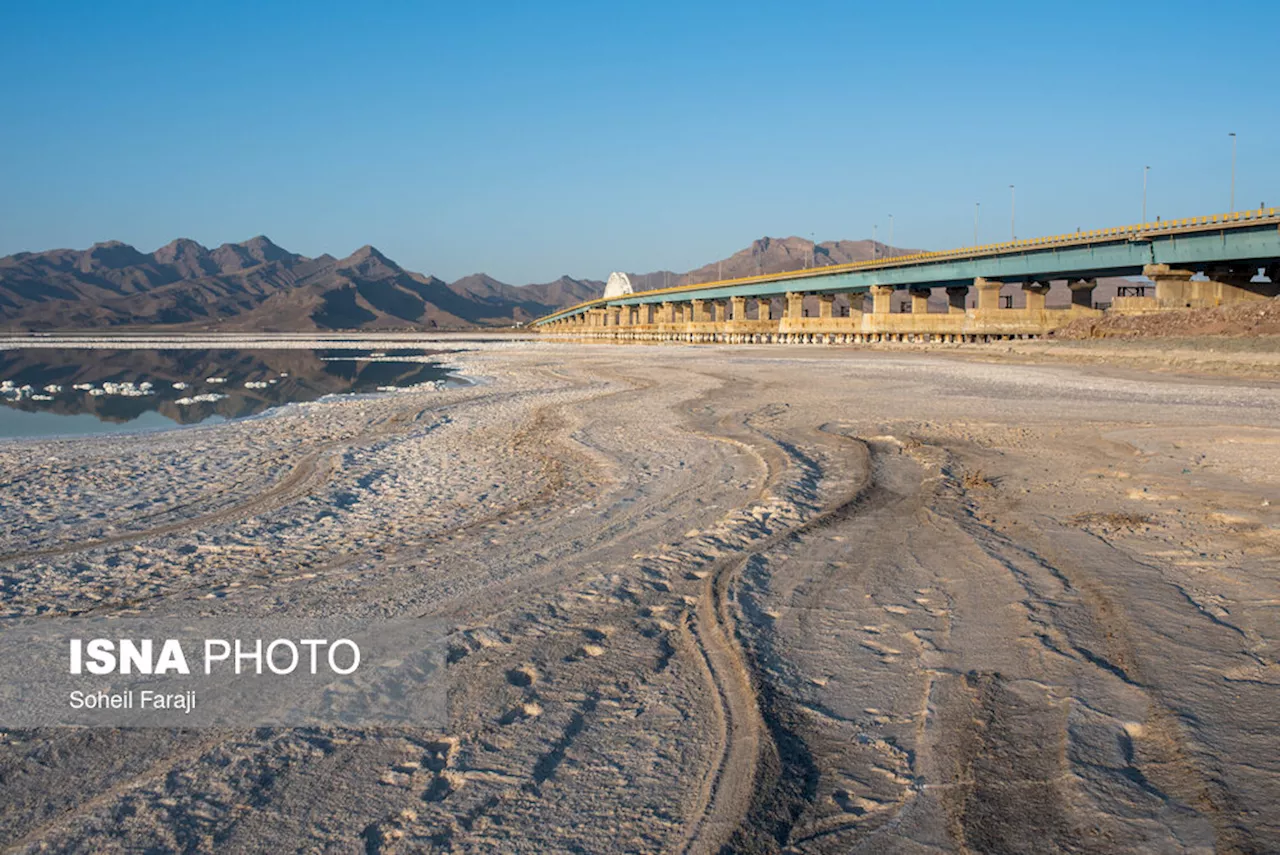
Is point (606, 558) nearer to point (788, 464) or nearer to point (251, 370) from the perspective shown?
point (788, 464)

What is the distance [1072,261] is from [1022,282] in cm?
872

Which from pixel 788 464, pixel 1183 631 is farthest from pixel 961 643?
pixel 788 464

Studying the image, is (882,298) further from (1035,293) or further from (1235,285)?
(1235,285)

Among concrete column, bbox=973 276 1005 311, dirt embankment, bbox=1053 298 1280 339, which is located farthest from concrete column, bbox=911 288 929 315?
dirt embankment, bbox=1053 298 1280 339

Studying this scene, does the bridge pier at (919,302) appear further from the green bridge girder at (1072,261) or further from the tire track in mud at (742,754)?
the tire track in mud at (742,754)

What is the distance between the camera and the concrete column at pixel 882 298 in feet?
273

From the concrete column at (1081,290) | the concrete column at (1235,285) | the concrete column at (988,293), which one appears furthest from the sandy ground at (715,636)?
the concrete column at (1081,290)

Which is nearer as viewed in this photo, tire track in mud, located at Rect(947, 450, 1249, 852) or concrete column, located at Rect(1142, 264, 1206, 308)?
tire track in mud, located at Rect(947, 450, 1249, 852)

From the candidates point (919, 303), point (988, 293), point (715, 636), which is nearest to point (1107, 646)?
point (715, 636)

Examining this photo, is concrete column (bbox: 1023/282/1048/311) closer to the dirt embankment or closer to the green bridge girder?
the green bridge girder

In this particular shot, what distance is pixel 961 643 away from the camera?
639cm

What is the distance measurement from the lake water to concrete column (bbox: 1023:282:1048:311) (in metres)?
43.9

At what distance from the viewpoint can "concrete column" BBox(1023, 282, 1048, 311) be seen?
68750 millimetres

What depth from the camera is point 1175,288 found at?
53.8 metres
